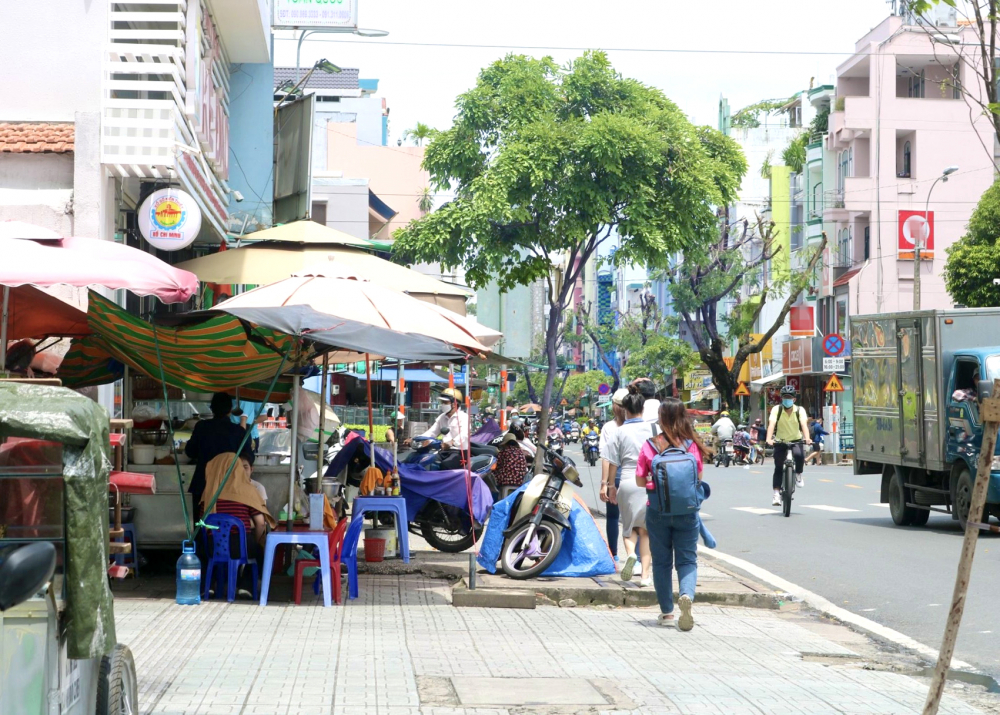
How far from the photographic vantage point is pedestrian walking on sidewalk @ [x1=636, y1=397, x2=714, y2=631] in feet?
30.6

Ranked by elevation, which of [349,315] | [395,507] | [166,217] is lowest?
[395,507]

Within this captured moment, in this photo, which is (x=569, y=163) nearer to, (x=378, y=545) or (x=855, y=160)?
(x=378, y=545)

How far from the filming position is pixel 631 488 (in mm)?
11289

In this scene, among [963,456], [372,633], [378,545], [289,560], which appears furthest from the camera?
[963,456]

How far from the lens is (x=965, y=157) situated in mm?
51156

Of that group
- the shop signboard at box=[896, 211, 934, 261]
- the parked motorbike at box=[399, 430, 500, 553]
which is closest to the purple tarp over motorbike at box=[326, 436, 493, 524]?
the parked motorbike at box=[399, 430, 500, 553]

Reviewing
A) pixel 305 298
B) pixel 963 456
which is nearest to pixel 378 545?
pixel 305 298

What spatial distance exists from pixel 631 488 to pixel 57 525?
774 centimetres

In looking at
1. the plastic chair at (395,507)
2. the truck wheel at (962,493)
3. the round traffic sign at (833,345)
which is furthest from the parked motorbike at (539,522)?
the round traffic sign at (833,345)

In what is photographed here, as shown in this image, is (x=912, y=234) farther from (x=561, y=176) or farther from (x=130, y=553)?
(x=130, y=553)

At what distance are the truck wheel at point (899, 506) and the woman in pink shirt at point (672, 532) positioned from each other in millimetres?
9131

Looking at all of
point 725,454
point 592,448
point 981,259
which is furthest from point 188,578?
point 981,259

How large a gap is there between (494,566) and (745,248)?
64659 millimetres

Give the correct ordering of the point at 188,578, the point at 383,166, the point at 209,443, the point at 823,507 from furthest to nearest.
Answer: the point at 383,166 → the point at 823,507 → the point at 209,443 → the point at 188,578
